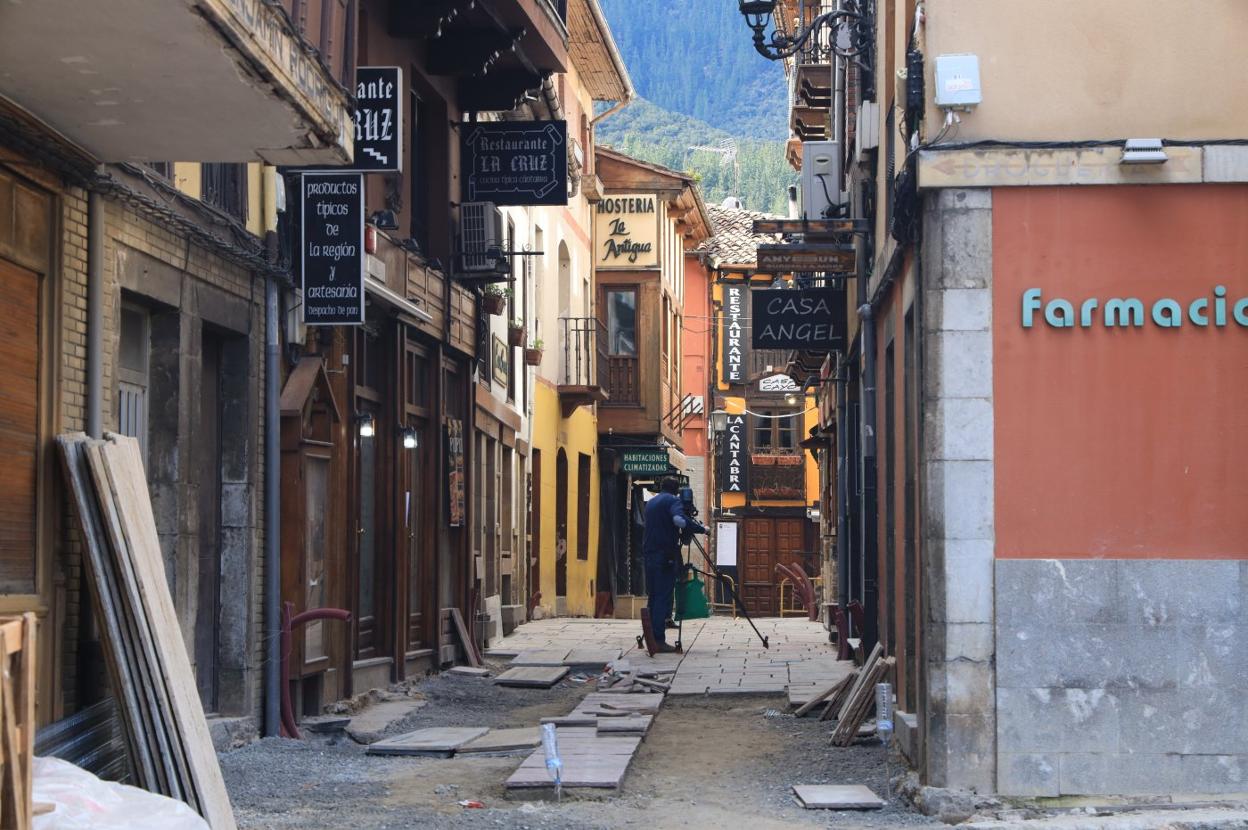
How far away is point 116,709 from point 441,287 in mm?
9096

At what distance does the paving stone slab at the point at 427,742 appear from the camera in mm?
11672

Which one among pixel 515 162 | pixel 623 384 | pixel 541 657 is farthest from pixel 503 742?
pixel 623 384

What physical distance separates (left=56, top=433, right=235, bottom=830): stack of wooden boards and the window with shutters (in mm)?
1311

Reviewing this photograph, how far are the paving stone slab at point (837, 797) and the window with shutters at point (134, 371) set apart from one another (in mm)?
4299

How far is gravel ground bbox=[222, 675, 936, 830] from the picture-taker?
9.03 m

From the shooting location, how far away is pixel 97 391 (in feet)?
29.9

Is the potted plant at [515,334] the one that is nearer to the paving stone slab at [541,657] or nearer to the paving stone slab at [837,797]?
the paving stone slab at [541,657]

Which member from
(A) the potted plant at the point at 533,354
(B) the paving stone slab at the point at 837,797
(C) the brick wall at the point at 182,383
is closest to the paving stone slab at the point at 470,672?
(C) the brick wall at the point at 182,383

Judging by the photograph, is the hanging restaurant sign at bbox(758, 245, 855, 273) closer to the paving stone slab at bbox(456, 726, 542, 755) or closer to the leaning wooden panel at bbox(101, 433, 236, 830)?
the paving stone slab at bbox(456, 726, 542, 755)

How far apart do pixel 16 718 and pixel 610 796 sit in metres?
4.36

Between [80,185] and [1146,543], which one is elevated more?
[80,185]

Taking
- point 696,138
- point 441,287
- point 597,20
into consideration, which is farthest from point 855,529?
point 696,138

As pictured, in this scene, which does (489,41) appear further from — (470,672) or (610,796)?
(610,796)

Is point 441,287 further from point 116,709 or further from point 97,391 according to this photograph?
point 116,709
